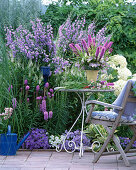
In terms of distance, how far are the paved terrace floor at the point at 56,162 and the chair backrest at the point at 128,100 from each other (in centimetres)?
60

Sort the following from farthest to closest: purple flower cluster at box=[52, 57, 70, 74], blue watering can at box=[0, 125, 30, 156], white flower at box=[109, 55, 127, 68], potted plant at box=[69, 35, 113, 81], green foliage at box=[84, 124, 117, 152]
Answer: white flower at box=[109, 55, 127, 68] < purple flower cluster at box=[52, 57, 70, 74] < green foliage at box=[84, 124, 117, 152] < potted plant at box=[69, 35, 113, 81] < blue watering can at box=[0, 125, 30, 156]

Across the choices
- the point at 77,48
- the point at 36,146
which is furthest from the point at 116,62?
the point at 36,146

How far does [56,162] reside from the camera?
429cm

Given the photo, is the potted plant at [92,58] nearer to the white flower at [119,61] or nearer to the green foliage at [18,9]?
the white flower at [119,61]

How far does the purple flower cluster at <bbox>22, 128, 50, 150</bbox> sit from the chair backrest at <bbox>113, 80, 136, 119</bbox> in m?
1.29

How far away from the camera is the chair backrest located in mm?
3953

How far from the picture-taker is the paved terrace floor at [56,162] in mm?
4016

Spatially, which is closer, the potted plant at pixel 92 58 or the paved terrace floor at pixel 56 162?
the paved terrace floor at pixel 56 162

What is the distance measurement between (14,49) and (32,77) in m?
0.51

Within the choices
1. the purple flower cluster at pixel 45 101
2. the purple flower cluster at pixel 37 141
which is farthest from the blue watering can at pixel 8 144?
the purple flower cluster at pixel 45 101

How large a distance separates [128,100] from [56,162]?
1.12 metres

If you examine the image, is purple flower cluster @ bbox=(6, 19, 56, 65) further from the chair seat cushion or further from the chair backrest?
the chair backrest

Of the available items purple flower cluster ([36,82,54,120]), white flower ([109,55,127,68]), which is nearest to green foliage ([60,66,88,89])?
purple flower cluster ([36,82,54,120])

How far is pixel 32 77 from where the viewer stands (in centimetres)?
534
